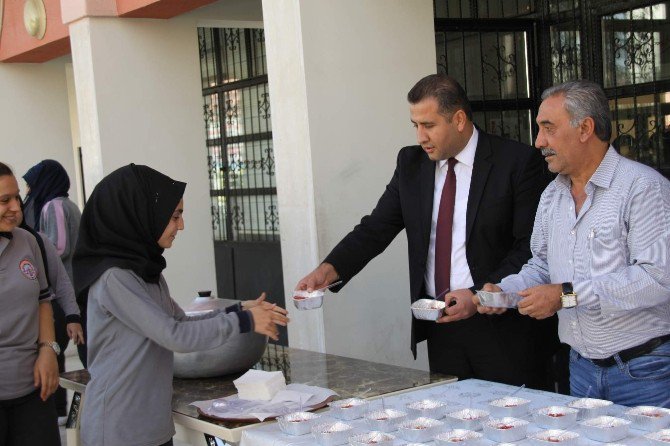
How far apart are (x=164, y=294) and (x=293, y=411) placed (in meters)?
0.69

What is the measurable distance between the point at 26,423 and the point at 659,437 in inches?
94.8

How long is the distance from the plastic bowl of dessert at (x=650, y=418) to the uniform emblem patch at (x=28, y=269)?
232cm

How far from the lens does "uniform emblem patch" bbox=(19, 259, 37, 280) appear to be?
3809mm

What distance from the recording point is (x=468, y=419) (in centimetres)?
263

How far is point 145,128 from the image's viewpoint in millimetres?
6957

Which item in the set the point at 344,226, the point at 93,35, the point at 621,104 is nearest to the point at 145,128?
the point at 93,35

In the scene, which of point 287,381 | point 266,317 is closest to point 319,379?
point 287,381

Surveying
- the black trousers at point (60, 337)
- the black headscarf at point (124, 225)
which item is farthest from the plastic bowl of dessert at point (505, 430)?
the black trousers at point (60, 337)

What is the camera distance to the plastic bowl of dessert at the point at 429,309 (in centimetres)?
326

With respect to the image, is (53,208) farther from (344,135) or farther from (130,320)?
(130,320)

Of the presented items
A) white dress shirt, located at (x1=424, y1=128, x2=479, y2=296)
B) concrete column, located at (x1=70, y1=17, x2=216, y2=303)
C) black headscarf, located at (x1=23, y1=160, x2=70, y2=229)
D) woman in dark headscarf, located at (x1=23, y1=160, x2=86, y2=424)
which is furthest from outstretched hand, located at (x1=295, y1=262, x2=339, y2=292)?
concrete column, located at (x1=70, y1=17, x2=216, y2=303)

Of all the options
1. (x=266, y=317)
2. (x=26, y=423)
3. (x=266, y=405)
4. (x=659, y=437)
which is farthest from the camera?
(x=26, y=423)

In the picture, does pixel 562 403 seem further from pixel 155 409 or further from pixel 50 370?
pixel 50 370

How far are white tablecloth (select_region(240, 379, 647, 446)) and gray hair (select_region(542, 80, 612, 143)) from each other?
83 centimetres
